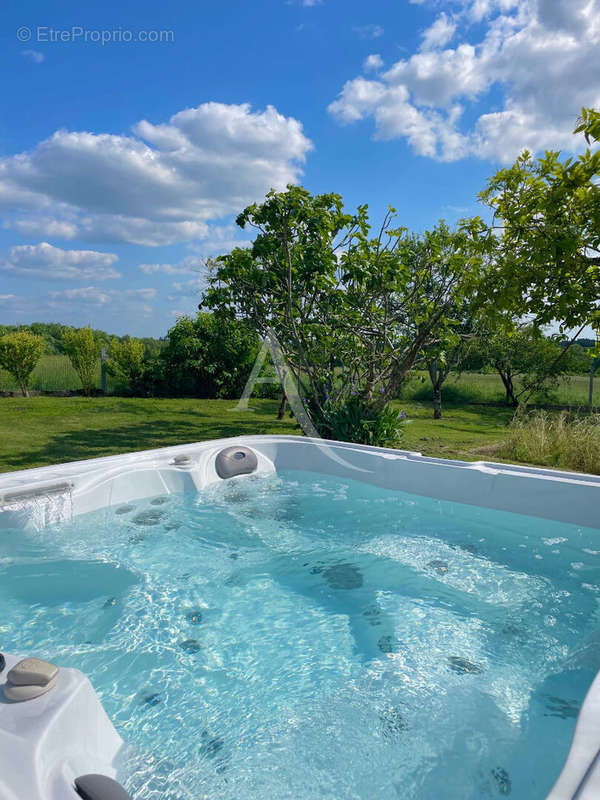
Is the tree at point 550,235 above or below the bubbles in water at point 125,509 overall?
above

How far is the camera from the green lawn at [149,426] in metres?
6.86

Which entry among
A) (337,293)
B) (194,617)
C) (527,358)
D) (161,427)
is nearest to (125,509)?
(194,617)

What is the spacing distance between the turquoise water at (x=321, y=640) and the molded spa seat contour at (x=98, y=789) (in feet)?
1.28

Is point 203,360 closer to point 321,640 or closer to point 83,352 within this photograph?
point 83,352

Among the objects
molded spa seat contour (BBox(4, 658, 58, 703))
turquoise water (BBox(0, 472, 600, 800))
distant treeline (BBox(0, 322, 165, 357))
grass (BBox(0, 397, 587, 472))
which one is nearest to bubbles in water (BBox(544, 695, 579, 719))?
turquoise water (BBox(0, 472, 600, 800))

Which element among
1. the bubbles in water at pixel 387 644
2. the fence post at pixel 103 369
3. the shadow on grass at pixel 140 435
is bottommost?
the bubbles in water at pixel 387 644

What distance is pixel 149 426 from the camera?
29.3 ft

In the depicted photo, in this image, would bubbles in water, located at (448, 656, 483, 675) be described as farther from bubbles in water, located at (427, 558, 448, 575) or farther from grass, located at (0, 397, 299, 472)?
grass, located at (0, 397, 299, 472)

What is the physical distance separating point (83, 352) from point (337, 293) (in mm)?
8067

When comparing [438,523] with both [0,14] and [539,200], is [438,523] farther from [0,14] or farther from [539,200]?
[0,14]

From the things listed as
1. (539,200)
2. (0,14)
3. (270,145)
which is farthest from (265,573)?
(0,14)

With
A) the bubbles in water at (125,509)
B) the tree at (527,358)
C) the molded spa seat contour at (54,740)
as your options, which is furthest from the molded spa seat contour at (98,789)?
the tree at (527,358)

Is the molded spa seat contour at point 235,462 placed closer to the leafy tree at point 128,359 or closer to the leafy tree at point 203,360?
the leafy tree at point 203,360

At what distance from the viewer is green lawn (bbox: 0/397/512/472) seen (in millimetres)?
6863
